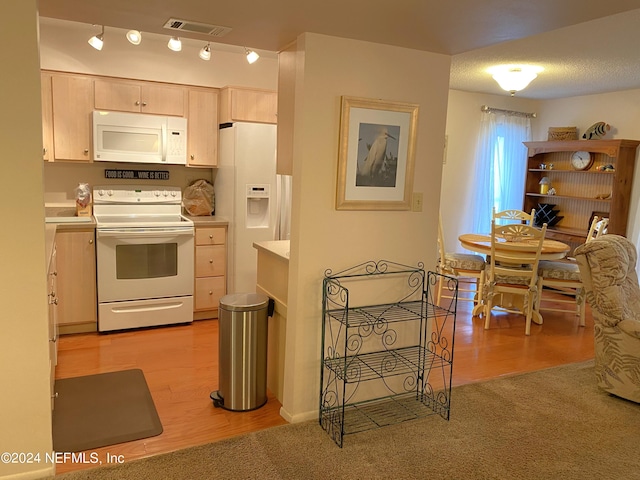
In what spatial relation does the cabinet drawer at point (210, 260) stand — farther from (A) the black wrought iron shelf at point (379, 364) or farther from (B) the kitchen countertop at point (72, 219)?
(A) the black wrought iron shelf at point (379, 364)

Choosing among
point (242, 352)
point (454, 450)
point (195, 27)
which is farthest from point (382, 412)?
point (195, 27)

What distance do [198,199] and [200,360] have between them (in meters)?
1.81

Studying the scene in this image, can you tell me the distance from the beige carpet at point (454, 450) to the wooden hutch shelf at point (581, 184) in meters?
3.23

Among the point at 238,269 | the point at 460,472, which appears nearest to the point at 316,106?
the point at 460,472

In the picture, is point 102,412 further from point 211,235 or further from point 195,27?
Result: point 195,27

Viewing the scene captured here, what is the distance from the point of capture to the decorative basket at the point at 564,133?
20.3 feet

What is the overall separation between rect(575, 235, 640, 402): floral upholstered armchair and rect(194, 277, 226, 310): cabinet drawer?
2979 millimetres

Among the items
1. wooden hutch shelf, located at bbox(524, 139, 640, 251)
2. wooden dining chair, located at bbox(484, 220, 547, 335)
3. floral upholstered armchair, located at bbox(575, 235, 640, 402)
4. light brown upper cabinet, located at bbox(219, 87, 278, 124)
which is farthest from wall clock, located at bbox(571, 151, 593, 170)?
light brown upper cabinet, located at bbox(219, 87, 278, 124)

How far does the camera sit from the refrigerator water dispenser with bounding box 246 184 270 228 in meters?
4.66

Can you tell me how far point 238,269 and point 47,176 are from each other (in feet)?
6.13

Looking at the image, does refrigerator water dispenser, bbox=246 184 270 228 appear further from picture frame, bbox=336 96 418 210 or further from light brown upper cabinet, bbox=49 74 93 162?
picture frame, bbox=336 96 418 210

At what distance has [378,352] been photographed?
304 cm

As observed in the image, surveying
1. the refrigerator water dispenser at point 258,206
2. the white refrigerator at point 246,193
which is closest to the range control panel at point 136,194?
the white refrigerator at point 246,193

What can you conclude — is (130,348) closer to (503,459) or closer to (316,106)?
(316,106)
